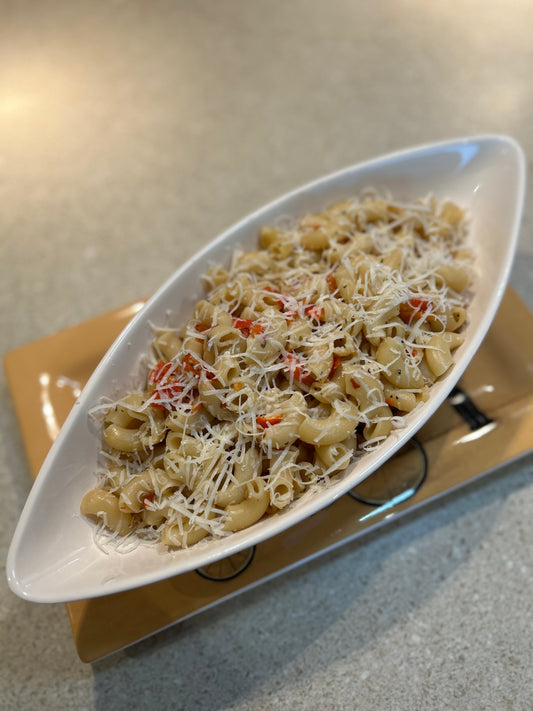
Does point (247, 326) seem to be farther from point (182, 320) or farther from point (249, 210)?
point (249, 210)

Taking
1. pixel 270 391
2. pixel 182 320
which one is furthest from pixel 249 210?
pixel 270 391

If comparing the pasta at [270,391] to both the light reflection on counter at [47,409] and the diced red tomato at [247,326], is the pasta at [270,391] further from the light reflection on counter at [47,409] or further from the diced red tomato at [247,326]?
the light reflection on counter at [47,409]

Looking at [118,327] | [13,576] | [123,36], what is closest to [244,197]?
[118,327]

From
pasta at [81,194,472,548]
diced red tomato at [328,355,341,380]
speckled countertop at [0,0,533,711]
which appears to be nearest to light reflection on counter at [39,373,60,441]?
speckled countertop at [0,0,533,711]

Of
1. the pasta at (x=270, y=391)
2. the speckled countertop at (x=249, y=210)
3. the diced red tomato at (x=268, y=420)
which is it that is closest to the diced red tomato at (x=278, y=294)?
the pasta at (x=270, y=391)

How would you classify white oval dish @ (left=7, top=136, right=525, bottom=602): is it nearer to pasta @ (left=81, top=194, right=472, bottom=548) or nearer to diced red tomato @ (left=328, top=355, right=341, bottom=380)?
pasta @ (left=81, top=194, right=472, bottom=548)

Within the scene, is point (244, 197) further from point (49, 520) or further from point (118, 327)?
point (49, 520)
